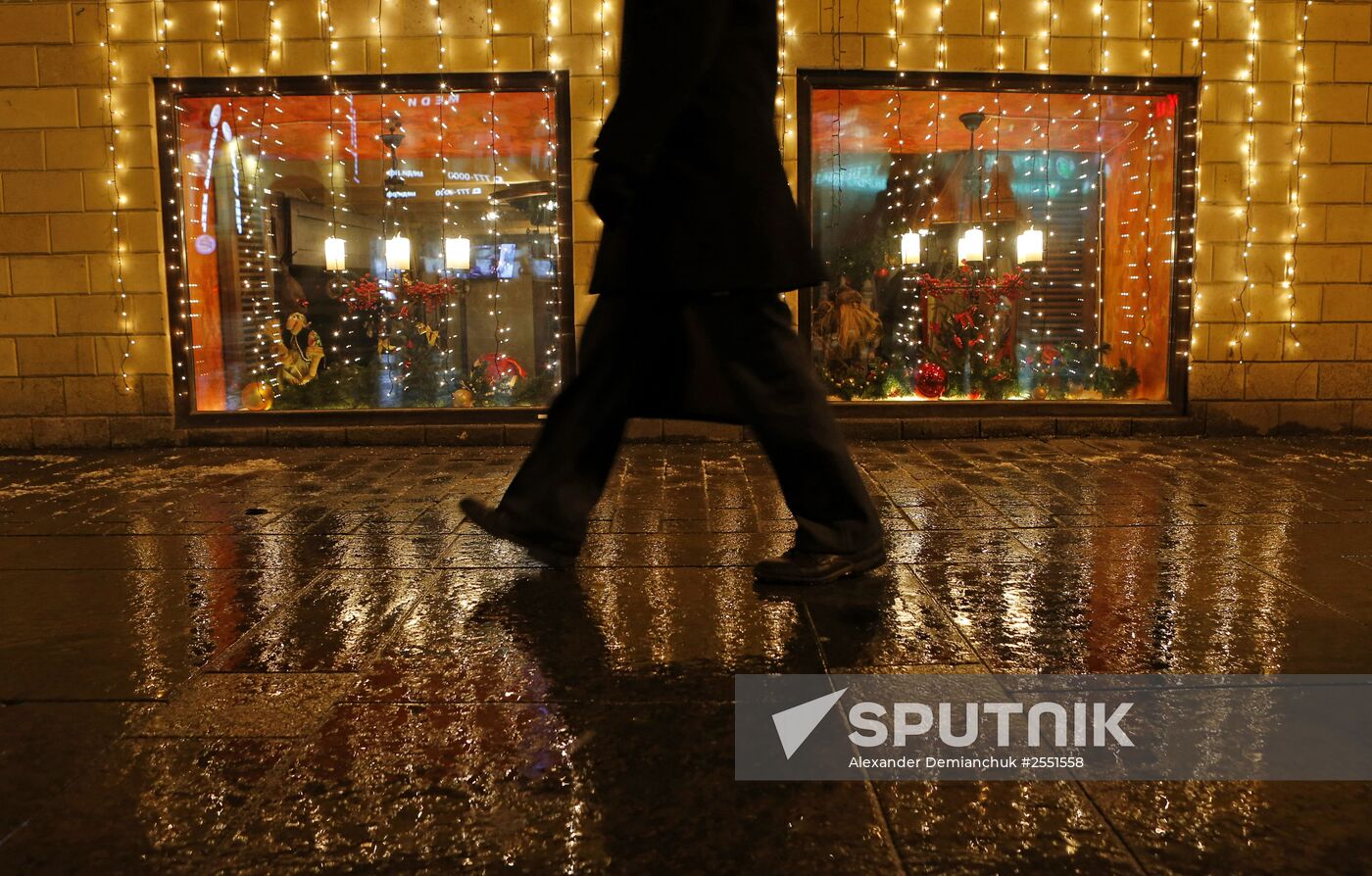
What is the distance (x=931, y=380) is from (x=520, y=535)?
5.10 meters

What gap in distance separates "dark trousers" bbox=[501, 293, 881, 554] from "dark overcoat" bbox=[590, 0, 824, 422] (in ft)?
0.20

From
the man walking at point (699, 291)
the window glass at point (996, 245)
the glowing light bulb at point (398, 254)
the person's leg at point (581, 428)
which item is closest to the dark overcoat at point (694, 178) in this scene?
the man walking at point (699, 291)

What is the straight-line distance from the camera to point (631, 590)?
3.24 m

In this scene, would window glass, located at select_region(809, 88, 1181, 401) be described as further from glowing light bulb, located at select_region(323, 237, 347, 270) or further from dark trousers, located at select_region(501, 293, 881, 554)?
dark trousers, located at select_region(501, 293, 881, 554)

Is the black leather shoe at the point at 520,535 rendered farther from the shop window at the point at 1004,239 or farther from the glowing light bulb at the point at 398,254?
the glowing light bulb at the point at 398,254

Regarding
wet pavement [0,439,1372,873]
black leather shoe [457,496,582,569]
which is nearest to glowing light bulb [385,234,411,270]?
wet pavement [0,439,1372,873]

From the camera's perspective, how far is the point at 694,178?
307 centimetres

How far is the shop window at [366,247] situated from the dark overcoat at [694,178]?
14.5ft

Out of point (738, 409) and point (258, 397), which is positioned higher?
point (738, 409)

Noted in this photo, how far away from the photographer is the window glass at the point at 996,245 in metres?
7.64

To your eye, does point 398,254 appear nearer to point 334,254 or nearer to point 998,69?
point 334,254

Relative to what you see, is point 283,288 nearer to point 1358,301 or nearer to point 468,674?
point 468,674

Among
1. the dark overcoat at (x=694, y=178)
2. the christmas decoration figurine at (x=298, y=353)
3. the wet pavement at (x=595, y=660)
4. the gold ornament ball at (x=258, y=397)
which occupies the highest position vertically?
the dark overcoat at (x=694, y=178)

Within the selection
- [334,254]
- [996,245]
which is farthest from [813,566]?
[334,254]
